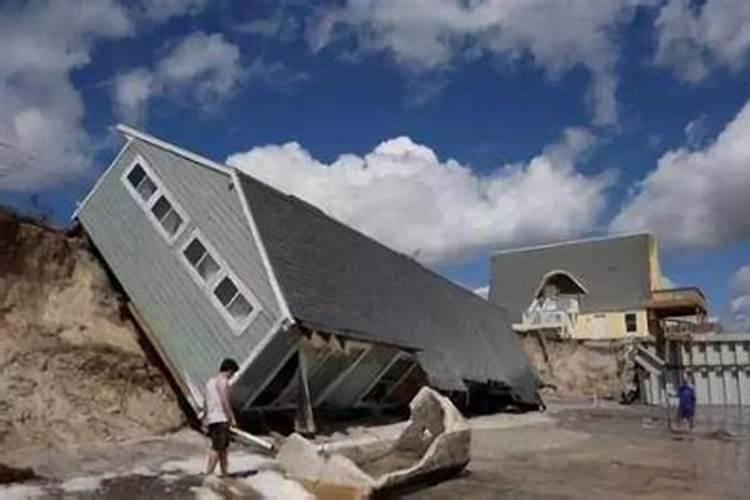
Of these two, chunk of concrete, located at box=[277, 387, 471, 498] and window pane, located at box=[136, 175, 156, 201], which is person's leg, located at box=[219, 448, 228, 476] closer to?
chunk of concrete, located at box=[277, 387, 471, 498]

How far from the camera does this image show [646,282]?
55000 millimetres

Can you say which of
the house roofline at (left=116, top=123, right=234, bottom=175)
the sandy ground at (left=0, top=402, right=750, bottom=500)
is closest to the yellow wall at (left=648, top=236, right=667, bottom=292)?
the sandy ground at (left=0, top=402, right=750, bottom=500)

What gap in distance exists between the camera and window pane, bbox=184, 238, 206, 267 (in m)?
17.1

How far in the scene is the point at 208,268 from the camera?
55.7 feet

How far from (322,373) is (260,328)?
2.77 metres

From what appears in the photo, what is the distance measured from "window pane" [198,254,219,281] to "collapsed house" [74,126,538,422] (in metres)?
0.02

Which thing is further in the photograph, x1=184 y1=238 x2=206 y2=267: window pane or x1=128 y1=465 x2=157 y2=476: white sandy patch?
x1=184 y1=238 x2=206 y2=267: window pane

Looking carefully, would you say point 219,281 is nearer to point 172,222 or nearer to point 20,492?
point 172,222

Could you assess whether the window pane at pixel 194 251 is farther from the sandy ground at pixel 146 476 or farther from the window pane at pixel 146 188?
the sandy ground at pixel 146 476

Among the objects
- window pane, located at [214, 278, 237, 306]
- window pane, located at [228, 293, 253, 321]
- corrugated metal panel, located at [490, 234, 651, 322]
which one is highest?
corrugated metal panel, located at [490, 234, 651, 322]

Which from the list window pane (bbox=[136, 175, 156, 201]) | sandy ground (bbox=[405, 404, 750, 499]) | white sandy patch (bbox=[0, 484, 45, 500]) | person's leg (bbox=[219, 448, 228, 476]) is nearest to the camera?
white sandy patch (bbox=[0, 484, 45, 500])

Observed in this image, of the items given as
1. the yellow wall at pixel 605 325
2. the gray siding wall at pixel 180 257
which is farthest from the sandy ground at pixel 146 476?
the yellow wall at pixel 605 325

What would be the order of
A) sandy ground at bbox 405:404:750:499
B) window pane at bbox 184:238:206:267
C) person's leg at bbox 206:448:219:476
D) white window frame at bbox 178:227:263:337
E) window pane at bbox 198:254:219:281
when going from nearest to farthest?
1. person's leg at bbox 206:448:219:476
2. sandy ground at bbox 405:404:750:499
3. white window frame at bbox 178:227:263:337
4. window pane at bbox 198:254:219:281
5. window pane at bbox 184:238:206:267

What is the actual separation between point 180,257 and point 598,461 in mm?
9590
